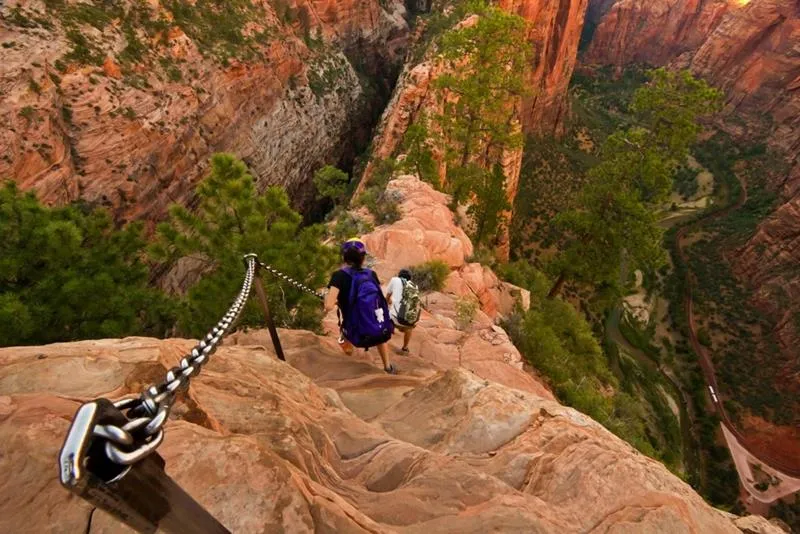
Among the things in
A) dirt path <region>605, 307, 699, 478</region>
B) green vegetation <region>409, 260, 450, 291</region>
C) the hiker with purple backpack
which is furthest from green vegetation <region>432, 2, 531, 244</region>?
dirt path <region>605, 307, 699, 478</region>

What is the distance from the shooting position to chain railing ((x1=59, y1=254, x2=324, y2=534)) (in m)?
1.10

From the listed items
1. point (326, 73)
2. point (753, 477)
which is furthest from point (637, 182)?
point (326, 73)

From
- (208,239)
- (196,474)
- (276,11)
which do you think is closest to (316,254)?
(208,239)

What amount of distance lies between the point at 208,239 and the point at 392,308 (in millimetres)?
3815

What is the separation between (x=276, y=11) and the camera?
129ft

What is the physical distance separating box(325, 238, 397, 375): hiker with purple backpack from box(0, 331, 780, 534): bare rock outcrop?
0.92m

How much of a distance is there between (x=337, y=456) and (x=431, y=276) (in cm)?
809

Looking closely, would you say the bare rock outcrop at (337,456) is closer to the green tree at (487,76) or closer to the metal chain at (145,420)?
the metal chain at (145,420)

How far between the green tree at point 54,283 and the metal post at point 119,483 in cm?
830

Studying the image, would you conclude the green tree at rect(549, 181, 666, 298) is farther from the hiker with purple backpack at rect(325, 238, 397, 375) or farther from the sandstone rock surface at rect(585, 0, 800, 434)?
the sandstone rock surface at rect(585, 0, 800, 434)

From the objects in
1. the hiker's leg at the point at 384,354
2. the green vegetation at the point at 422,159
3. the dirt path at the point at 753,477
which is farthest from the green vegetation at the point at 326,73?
the dirt path at the point at 753,477

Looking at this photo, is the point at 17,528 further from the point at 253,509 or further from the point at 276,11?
the point at 276,11

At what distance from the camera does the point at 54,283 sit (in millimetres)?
8539

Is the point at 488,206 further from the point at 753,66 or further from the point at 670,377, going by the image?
the point at 753,66
